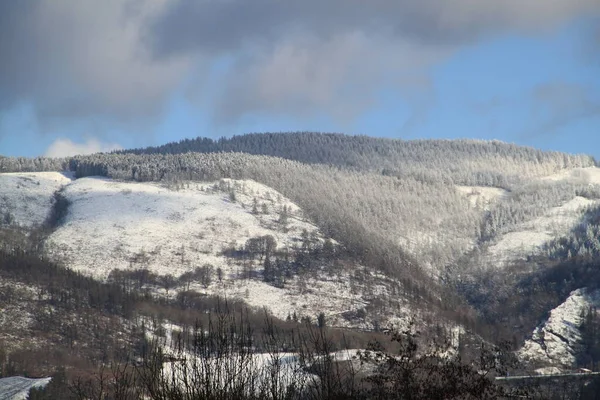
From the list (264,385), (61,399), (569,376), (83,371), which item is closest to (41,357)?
(83,371)

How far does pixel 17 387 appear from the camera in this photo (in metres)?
138

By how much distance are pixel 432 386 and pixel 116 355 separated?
573 feet

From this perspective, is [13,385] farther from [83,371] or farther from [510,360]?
[510,360]

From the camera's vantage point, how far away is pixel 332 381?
32406mm

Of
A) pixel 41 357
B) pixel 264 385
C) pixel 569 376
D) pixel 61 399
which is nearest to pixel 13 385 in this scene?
pixel 61 399

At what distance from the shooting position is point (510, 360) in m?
26.7

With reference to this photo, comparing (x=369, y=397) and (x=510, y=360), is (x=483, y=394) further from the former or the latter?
(x=369, y=397)

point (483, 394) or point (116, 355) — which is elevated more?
point (116, 355)

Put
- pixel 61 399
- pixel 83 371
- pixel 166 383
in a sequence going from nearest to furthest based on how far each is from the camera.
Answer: pixel 166 383 → pixel 61 399 → pixel 83 371

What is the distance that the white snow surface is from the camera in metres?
129

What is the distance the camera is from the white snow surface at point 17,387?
129250mm

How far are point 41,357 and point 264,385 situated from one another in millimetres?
176108

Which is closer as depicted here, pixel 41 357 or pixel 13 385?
pixel 13 385

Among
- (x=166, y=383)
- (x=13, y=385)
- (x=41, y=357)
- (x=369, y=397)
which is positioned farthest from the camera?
(x=41, y=357)
